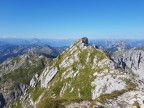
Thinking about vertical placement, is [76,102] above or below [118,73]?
above

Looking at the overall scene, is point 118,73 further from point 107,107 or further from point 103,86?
point 107,107

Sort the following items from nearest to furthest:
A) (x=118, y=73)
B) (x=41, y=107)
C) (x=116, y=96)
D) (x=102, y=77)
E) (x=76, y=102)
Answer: (x=41, y=107)
(x=76, y=102)
(x=116, y=96)
(x=118, y=73)
(x=102, y=77)

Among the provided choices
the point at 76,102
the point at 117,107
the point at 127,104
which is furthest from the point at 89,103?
the point at 127,104

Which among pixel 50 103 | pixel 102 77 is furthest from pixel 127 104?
pixel 102 77

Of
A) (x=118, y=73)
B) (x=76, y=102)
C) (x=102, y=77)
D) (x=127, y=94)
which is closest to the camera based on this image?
(x=76, y=102)

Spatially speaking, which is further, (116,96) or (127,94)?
(127,94)

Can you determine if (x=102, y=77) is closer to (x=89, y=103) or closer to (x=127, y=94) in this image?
(x=127, y=94)

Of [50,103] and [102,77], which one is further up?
[50,103]

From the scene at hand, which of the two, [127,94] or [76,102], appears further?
[127,94]

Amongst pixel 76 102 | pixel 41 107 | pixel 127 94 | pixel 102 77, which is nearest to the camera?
pixel 41 107
